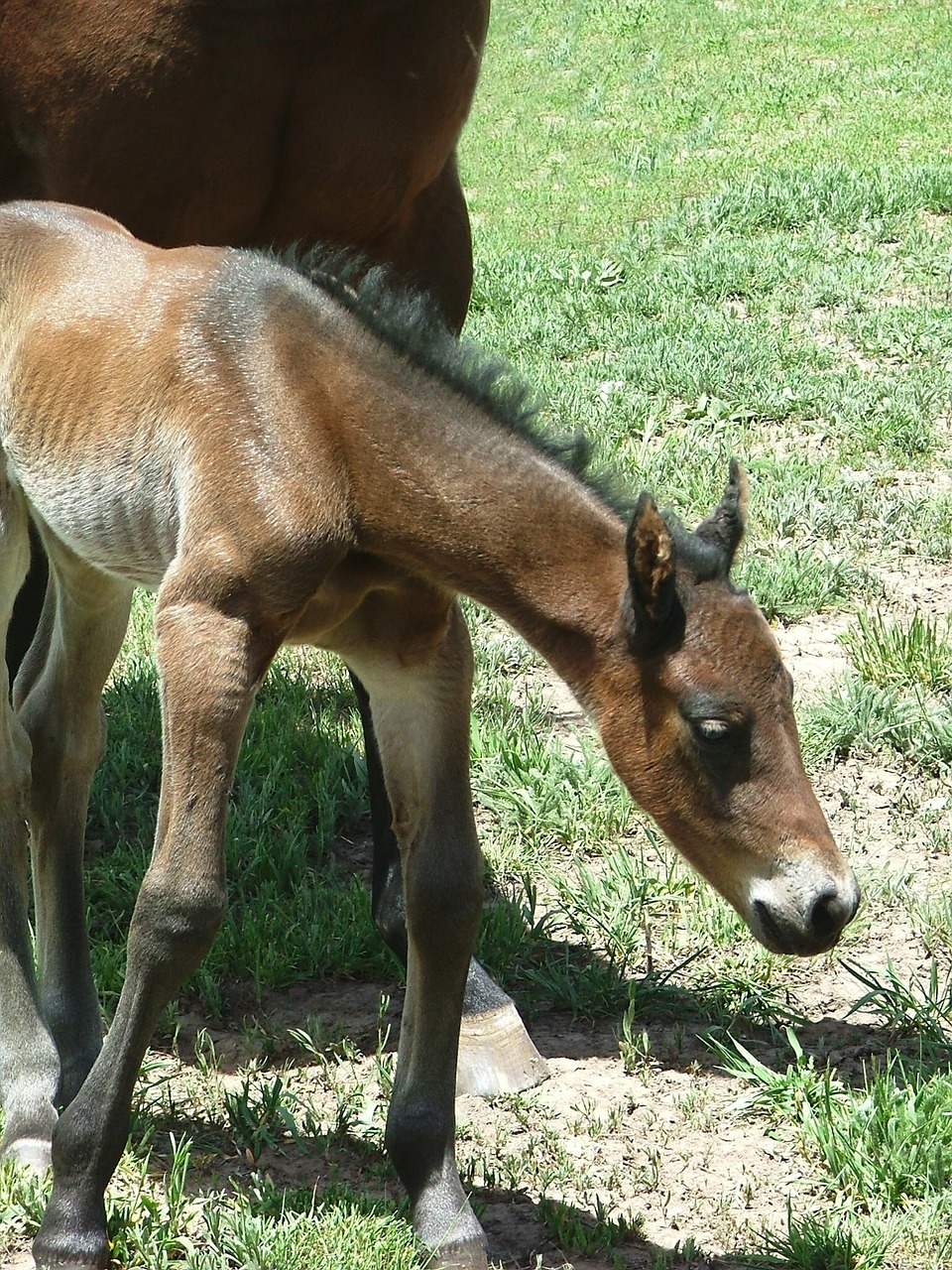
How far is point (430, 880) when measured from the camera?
318cm

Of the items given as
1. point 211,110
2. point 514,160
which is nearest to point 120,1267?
point 211,110

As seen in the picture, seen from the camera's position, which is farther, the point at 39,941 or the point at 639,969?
the point at 639,969

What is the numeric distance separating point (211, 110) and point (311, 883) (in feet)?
6.54

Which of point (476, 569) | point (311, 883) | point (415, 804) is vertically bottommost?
point (311, 883)

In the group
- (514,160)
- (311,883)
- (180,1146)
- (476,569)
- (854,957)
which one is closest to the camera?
(476,569)

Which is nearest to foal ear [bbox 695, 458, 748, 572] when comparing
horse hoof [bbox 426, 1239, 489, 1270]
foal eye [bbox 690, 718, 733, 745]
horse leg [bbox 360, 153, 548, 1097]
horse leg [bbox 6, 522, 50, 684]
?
foal eye [bbox 690, 718, 733, 745]

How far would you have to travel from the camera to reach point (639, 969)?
3.96m

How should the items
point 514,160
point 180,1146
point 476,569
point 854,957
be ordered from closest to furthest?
point 476,569 < point 180,1146 < point 854,957 < point 514,160

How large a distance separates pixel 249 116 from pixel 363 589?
1180 millimetres

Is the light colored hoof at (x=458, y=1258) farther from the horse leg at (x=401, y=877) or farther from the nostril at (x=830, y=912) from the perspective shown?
the nostril at (x=830, y=912)

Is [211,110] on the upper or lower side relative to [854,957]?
upper

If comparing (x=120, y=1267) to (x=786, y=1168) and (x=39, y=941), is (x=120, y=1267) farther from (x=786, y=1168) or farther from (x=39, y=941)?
(x=786, y=1168)

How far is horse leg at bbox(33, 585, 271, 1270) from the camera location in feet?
9.26

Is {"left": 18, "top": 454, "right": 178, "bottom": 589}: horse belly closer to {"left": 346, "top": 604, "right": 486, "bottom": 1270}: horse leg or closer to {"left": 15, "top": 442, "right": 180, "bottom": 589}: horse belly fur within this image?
{"left": 15, "top": 442, "right": 180, "bottom": 589}: horse belly fur
